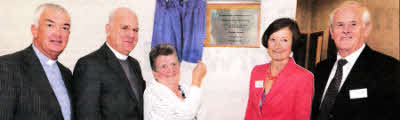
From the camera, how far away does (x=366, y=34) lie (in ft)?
4.11

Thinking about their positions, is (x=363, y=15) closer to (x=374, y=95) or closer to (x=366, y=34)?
(x=366, y=34)

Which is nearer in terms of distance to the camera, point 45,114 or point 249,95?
point 45,114

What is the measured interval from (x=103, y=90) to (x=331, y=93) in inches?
58.5

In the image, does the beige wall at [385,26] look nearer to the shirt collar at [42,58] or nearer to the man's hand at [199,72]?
the man's hand at [199,72]

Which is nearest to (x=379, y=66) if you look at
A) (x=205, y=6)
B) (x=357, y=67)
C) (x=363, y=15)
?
(x=357, y=67)

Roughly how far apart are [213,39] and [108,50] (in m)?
0.84

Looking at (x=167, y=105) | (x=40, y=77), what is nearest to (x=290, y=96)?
(x=167, y=105)

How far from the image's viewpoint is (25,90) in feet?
3.99

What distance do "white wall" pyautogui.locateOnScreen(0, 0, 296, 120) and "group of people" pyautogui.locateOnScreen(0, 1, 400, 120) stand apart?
205mm

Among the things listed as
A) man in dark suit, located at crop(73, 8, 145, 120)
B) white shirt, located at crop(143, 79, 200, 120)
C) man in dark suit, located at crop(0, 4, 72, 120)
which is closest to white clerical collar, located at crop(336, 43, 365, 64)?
white shirt, located at crop(143, 79, 200, 120)

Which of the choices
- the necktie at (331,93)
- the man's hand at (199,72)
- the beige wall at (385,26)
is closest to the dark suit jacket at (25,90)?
the man's hand at (199,72)

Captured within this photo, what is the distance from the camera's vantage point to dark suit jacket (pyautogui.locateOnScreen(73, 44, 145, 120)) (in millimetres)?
1346

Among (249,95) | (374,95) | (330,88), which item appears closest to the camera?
(374,95)

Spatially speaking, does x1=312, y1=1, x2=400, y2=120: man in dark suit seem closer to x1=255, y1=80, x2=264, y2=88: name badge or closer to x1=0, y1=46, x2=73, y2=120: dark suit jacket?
x1=255, y1=80, x2=264, y2=88: name badge
